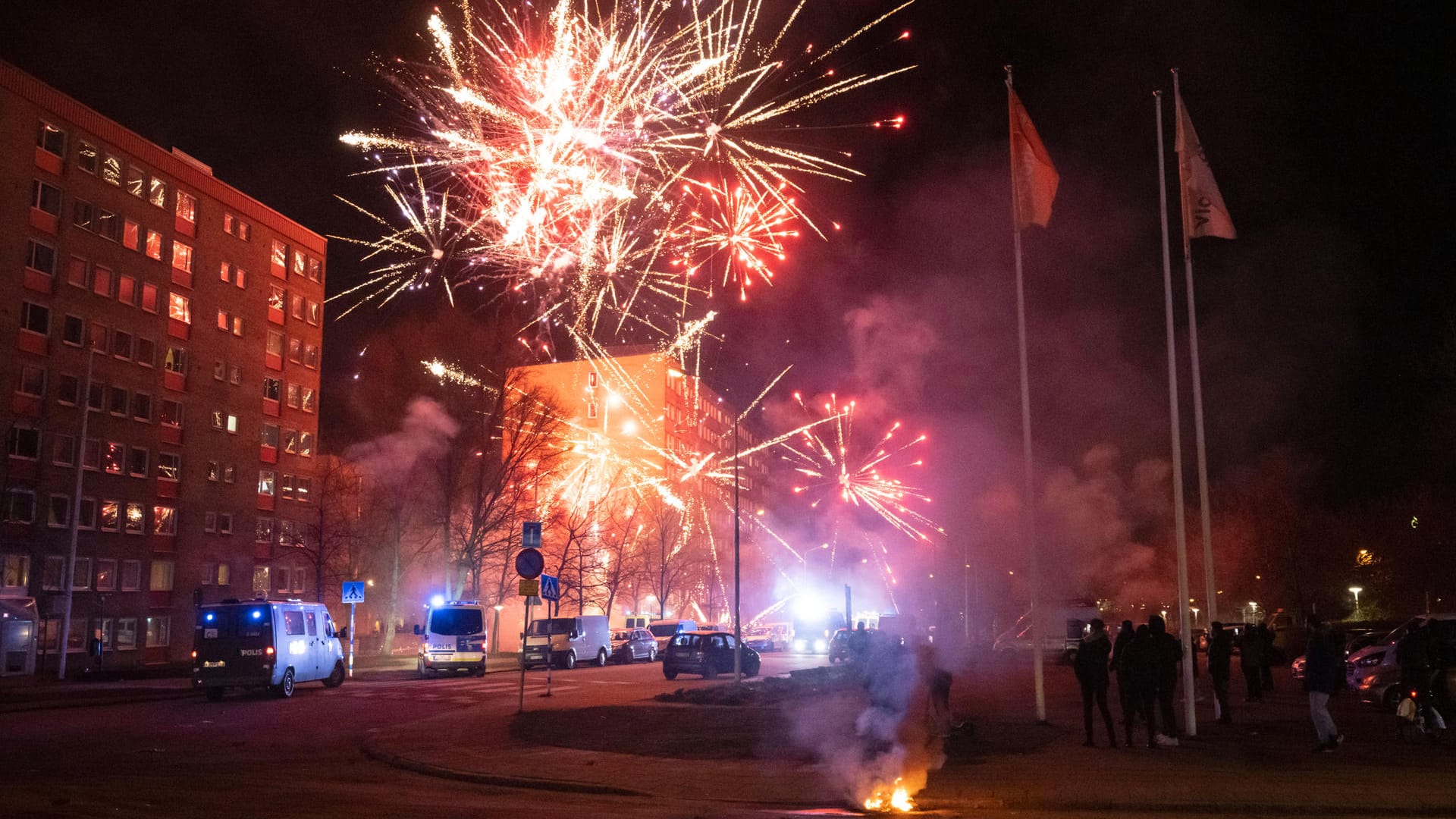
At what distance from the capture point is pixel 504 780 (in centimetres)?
1277

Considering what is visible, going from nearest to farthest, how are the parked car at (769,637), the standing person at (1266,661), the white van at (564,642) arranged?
the standing person at (1266,661), the white van at (564,642), the parked car at (769,637)

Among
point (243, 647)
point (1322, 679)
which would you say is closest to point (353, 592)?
point (243, 647)

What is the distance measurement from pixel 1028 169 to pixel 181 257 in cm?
4756

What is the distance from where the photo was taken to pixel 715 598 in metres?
90.1

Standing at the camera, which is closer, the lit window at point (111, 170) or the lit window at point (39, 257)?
the lit window at point (39, 257)

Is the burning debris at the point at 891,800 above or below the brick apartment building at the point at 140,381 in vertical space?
below

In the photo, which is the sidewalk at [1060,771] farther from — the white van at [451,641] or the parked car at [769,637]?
the parked car at [769,637]

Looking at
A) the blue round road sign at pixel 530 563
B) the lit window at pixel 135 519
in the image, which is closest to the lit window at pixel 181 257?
the lit window at pixel 135 519

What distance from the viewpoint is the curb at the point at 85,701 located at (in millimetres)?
23578

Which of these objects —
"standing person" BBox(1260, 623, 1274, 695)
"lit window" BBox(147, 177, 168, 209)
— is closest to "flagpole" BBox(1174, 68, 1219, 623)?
"standing person" BBox(1260, 623, 1274, 695)

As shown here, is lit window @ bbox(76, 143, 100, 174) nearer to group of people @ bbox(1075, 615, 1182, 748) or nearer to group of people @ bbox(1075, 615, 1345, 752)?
group of people @ bbox(1075, 615, 1345, 752)

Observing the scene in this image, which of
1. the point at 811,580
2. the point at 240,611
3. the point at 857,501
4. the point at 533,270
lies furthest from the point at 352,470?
the point at 811,580

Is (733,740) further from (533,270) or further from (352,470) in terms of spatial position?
(352,470)

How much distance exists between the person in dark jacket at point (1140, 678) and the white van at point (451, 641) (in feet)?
81.8
